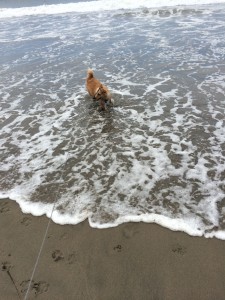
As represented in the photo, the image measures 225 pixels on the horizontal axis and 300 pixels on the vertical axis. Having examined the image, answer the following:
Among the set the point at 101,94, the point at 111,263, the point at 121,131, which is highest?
the point at 101,94

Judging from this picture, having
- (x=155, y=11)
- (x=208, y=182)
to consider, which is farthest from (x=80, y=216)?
(x=155, y=11)

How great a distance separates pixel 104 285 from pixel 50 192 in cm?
176

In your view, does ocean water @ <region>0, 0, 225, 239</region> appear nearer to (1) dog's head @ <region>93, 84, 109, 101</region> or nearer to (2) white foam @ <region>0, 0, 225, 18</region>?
(1) dog's head @ <region>93, 84, 109, 101</region>

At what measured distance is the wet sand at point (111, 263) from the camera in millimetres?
2797

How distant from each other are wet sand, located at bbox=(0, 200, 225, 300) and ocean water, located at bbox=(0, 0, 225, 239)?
213 mm

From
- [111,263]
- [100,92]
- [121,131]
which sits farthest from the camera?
[100,92]

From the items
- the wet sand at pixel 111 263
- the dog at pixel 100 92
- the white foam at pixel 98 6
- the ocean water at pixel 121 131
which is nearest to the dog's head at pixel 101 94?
the dog at pixel 100 92

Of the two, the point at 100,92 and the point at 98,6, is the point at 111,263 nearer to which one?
the point at 100,92

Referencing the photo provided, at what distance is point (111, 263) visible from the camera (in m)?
3.06

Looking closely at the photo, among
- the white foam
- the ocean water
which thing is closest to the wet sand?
the ocean water

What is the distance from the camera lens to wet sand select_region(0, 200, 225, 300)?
9.18ft

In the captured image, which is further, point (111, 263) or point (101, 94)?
point (101, 94)

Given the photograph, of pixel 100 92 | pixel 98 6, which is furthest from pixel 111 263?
pixel 98 6

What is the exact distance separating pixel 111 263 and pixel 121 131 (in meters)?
3.06
